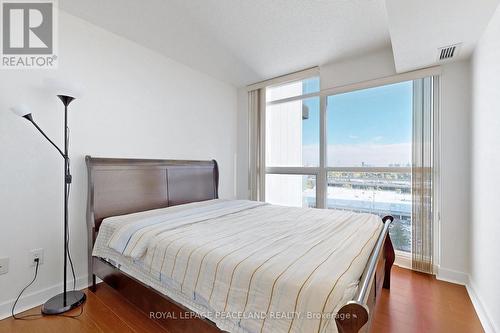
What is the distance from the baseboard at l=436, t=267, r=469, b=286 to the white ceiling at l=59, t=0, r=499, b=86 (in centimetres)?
210

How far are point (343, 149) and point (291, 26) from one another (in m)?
1.64

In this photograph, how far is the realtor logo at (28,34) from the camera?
184cm

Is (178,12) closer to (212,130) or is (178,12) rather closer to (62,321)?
(212,130)

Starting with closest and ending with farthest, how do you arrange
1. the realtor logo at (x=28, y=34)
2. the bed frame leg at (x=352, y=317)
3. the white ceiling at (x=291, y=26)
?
the bed frame leg at (x=352, y=317) → the white ceiling at (x=291, y=26) → the realtor logo at (x=28, y=34)

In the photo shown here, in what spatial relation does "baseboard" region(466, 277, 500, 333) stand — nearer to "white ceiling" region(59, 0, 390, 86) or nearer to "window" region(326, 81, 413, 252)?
"window" region(326, 81, 413, 252)

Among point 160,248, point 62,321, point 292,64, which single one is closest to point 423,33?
point 292,64

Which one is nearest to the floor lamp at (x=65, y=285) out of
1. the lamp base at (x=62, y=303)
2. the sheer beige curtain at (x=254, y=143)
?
the lamp base at (x=62, y=303)

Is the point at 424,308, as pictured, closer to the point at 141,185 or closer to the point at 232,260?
the point at 232,260

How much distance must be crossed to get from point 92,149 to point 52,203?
56cm

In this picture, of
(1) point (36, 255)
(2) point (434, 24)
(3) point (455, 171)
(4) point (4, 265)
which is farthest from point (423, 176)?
(4) point (4, 265)

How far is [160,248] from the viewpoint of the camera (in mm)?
1472

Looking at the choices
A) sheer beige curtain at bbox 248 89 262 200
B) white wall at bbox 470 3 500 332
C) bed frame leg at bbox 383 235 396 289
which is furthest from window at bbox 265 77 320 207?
white wall at bbox 470 3 500 332

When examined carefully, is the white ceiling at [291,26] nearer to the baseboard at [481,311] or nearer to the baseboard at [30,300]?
the baseboard at [481,311]

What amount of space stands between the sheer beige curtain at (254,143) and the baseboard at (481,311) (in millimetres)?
2539
